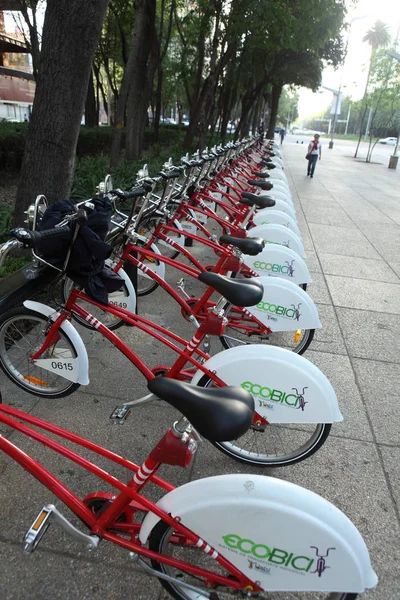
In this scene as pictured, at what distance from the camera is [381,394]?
11.0 ft

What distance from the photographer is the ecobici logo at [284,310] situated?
10.7 feet

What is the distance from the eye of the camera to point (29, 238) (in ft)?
7.47

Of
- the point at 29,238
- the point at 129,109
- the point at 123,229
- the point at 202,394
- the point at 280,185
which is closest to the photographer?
the point at 202,394

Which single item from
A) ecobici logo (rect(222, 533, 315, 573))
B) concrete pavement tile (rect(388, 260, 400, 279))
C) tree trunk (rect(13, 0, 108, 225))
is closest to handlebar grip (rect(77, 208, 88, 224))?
ecobici logo (rect(222, 533, 315, 573))

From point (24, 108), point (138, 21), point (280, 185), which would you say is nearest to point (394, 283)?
point (280, 185)

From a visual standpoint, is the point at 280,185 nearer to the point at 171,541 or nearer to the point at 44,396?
the point at 44,396

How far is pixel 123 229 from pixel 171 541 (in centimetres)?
234

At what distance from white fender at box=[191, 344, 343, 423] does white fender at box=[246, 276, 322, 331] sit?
96cm

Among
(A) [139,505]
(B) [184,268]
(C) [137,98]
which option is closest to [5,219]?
(B) [184,268]

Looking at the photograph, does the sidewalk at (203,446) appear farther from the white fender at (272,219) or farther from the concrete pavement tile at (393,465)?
the white fender at (272,219)

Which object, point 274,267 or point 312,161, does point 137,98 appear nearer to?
point 312,161

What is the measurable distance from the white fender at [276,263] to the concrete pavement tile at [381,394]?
91cm

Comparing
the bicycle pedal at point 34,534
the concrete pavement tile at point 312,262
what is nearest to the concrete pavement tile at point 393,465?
the bicycle pedal at point 34,534

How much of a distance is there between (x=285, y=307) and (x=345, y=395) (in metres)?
0.79
